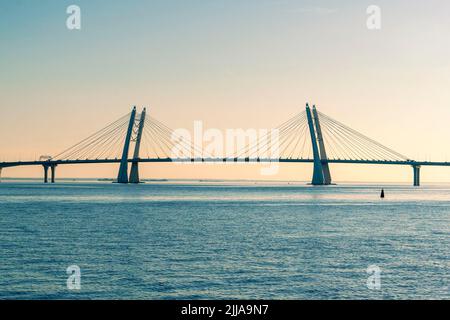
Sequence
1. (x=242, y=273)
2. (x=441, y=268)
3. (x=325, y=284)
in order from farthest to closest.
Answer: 1. (x=441, y=268)
2. (x=242, y=273)
3. (x=325, y=284)

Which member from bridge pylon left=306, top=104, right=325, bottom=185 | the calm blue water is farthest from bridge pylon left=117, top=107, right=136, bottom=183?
the calm blue water

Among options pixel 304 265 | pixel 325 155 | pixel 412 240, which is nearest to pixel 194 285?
pixel 304 265

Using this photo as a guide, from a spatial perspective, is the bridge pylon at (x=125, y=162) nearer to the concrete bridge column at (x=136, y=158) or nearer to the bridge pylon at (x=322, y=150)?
the concrete bridge column at (x=136, y=158)

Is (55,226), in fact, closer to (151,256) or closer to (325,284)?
(151,256)

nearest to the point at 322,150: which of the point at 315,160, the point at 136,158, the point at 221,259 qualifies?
the point at 315,160

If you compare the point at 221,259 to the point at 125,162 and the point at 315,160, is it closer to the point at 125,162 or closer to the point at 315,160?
the point at 315,160

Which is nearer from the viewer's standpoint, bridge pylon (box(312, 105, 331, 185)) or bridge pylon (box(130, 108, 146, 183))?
bridge pylon (box(312, 105, 331, 185))

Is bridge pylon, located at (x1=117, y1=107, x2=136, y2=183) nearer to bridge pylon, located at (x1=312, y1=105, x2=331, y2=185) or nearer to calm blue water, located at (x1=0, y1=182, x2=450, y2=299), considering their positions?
bridge pylon, located at (x1=312, y1=105, x2=331, y2=185)

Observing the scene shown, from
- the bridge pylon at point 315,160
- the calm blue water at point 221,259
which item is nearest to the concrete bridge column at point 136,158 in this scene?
the bridge pylon at point 315,160

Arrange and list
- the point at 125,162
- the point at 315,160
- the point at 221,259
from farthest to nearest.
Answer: the point at 125,162, the point at 315,160, the point at 221,259

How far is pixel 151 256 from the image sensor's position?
92.6 ft

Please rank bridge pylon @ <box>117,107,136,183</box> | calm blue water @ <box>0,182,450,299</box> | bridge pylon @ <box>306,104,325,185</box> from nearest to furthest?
calm blue water @ <box>0,182,450,299</box> < bridge pylon @ <box>306,104,325,185</box> < bridge pylon @ <box>117,107,136,183</box>
